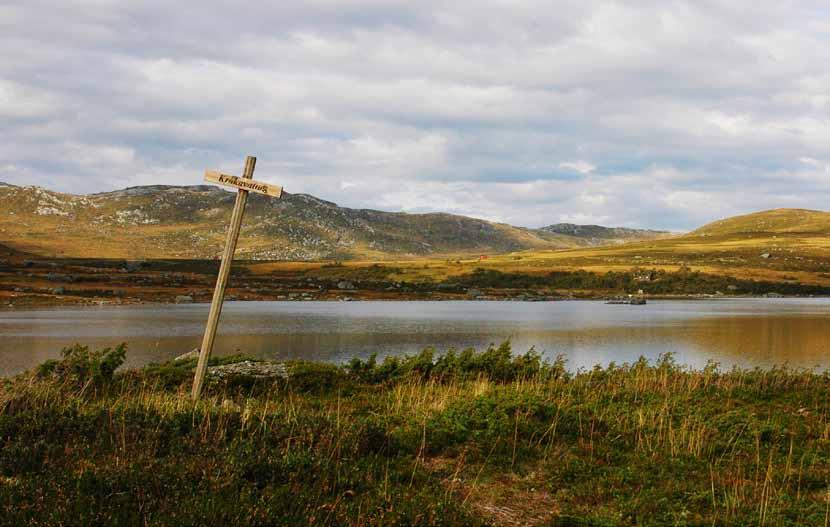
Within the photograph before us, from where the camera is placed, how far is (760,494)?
827 centimetres

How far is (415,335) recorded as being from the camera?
143 ft

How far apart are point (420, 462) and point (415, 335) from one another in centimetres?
3433

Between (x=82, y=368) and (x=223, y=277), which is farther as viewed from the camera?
(x=82, y=368)

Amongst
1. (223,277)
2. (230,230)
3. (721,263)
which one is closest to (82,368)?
(223,277)

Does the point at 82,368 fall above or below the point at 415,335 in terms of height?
above

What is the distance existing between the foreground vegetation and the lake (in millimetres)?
17513

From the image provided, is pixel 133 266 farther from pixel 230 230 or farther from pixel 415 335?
pixel 230 230

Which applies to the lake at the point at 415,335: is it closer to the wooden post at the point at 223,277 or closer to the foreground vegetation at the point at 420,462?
the foreground vegetation at the point at 420,462

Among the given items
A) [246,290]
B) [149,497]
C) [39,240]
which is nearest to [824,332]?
[149,497]

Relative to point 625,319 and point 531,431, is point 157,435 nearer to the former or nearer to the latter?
point 531,431

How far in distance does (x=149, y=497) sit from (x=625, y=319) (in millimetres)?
56956

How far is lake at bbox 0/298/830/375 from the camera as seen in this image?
32.0 m

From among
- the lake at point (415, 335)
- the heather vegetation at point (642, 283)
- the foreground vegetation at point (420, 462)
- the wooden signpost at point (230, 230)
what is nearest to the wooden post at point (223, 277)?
the wooden signpost at point (230, 230)

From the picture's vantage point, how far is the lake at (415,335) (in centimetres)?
3198
